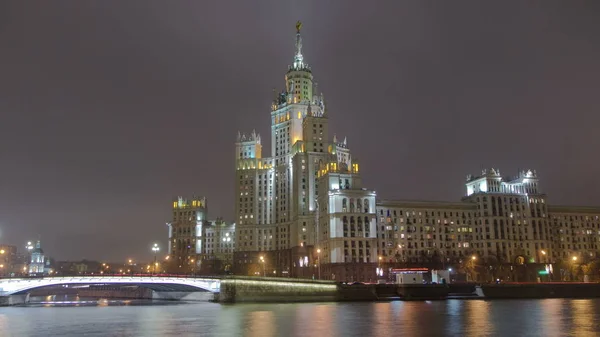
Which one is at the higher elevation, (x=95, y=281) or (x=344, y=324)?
(x=95, y=281)

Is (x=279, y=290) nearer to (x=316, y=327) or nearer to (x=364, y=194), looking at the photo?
(x=364, y=194)

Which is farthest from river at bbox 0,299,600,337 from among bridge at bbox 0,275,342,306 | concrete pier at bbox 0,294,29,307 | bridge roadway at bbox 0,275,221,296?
concrete pier at bbox 0,294,29,307

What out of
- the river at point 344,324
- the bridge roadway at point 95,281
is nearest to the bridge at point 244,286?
the bridge roadway at point 95,281

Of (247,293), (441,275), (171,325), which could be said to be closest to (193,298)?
(247,293)

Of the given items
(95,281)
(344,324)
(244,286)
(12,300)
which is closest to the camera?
(344,324)

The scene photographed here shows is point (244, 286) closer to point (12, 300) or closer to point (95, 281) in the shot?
point (95, 281)

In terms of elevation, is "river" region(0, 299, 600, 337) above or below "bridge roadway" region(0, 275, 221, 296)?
below

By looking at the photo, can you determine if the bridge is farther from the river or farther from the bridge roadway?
the river

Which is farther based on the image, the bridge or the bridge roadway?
the bridge

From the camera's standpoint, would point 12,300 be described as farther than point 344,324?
Yes

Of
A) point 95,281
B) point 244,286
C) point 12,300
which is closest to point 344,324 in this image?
point 244,286

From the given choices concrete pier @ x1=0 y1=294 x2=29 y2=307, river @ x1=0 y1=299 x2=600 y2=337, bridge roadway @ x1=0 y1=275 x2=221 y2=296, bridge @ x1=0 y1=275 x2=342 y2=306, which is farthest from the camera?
concrete pier @ x1=0 y1=294 x2=29 y2=307

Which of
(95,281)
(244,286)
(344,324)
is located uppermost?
(95,281)

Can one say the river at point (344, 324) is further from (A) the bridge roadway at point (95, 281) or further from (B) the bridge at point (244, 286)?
(B) the bridge at point (244, 286)
